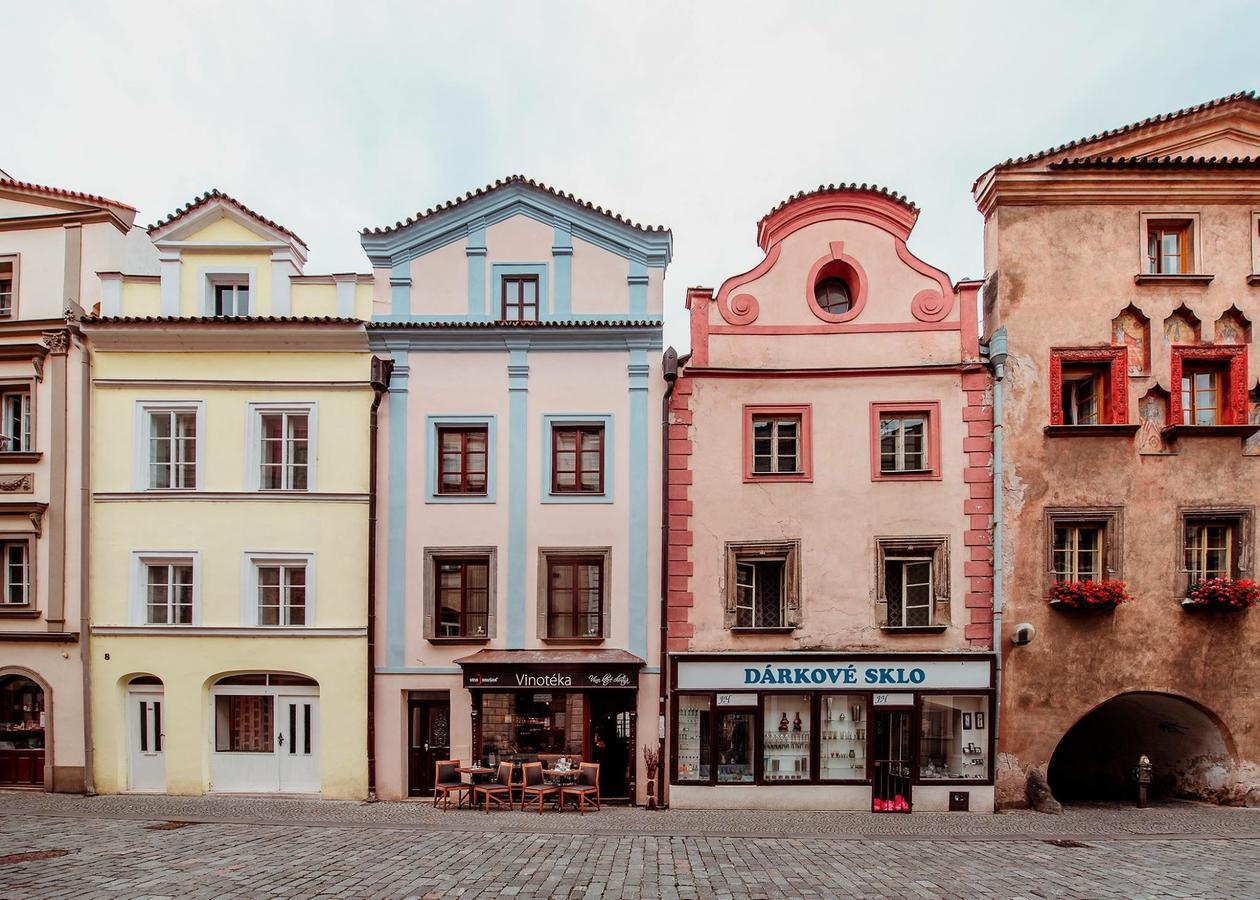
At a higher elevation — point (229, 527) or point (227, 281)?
point (227, 281)

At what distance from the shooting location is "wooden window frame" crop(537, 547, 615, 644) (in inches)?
647

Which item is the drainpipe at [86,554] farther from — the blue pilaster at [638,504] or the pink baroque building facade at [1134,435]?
the pink baroque building facade at [1134,435]

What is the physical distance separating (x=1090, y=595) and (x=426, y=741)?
1434 cm

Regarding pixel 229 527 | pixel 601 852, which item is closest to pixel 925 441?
pixel 601 852

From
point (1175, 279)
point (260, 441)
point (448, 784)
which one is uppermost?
point (1175, 279)

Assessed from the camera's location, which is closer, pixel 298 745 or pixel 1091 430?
pixel 1091 430

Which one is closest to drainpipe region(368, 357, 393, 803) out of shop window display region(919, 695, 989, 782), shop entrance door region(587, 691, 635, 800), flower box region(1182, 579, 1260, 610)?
shop entrance door region(587, 691, 635, 800)

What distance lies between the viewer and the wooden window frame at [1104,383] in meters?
16.4

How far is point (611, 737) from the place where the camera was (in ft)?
53.7

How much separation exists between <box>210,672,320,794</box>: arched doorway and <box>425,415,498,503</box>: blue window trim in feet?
16.4

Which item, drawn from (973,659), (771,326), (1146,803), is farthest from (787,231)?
(1146,803)

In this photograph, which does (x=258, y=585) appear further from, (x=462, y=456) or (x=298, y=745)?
(x=462, y=456)

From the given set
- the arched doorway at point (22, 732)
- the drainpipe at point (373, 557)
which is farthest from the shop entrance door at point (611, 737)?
the arched doorway at point (22, 732)

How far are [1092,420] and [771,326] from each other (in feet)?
24.1
